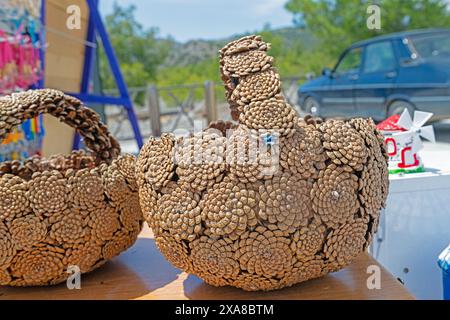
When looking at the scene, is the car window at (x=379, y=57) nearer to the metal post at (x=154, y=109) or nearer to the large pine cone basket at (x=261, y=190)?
the metal post at (x=154, y=109)

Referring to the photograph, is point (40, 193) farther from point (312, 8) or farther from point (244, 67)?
point (312, 8)

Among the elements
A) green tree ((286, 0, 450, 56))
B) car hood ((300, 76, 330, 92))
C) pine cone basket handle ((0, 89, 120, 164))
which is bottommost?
pine cone basket handle ((0, 89, 120, 164))

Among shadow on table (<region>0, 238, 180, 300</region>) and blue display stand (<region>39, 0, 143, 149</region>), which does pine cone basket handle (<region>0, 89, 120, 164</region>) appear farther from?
blue display stand (<region>39, 0, 143, 149</region>)

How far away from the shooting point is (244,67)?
0.79 meters

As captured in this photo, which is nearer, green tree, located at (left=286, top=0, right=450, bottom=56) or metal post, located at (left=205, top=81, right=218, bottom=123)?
metal post, located at (left=205, top=81, right=218, bottom=123)

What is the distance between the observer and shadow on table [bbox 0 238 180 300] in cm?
91

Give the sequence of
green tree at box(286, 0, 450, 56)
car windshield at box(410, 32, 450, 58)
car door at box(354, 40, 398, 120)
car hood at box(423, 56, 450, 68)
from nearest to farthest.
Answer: car hood at box(423, 56, 450, 68) < car windshield at box(410, 32, 450, 58) < car door at box(354, 40, 398, 120) < green tree at box(286, 0, 450, 56)

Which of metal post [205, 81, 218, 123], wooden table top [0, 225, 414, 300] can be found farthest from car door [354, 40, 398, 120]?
wooden table top [0, 225, 414, 300]

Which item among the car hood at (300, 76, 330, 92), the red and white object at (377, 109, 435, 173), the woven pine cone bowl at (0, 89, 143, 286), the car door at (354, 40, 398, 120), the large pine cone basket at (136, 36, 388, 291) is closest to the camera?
the large pine cone basket at (136, 36, 388, 291)

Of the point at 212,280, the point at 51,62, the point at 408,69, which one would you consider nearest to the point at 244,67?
the point at 212,280

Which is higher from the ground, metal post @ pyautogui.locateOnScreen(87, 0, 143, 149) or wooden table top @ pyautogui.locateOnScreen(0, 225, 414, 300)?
metal post @ pyautogui.locateOnScreen(87, 0, 143, 149)

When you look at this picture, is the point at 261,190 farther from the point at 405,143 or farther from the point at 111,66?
the point at 111,66

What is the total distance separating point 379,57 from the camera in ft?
16.0

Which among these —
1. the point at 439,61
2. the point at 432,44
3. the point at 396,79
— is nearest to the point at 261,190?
the point at 439,61
